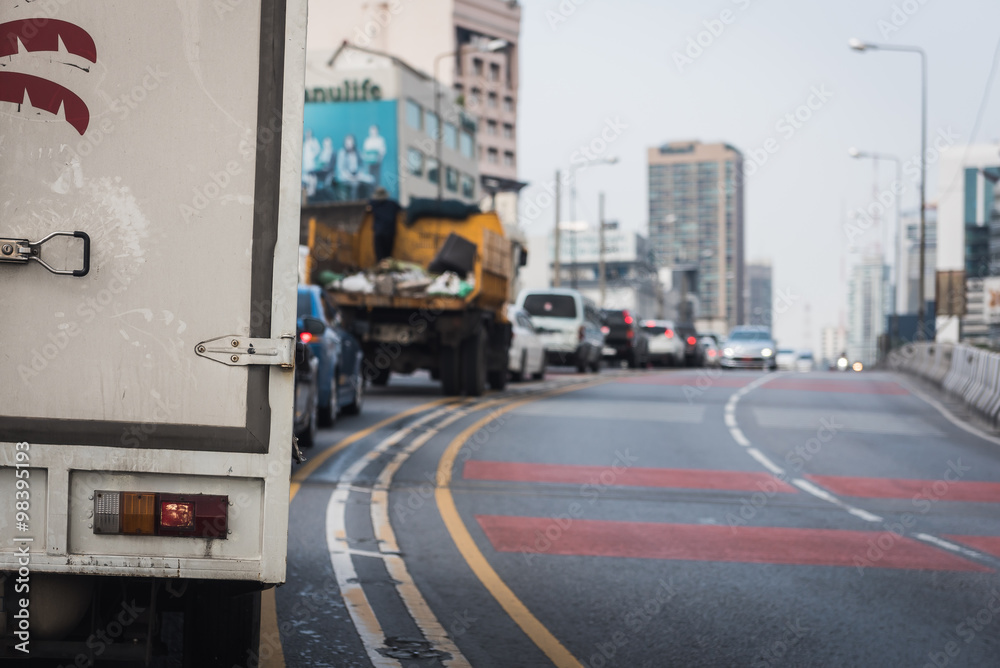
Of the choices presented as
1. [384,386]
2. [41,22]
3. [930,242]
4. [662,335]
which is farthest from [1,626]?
[930,242]

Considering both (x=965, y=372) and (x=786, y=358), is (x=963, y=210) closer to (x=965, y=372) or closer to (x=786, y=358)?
(x=786, y=358)

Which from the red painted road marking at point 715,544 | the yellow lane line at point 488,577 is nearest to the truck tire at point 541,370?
the yellow lane line at point 488,577

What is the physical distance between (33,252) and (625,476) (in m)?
9.40

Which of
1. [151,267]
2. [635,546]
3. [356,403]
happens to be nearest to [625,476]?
[635,546]

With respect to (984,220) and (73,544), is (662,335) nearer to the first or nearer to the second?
(73,544)

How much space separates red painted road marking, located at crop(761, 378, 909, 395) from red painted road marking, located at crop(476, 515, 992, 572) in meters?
17.1

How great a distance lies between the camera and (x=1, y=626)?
3.75 metres

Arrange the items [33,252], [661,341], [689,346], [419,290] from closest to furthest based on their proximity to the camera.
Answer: [33,252] < [419,290] < [661,341] < [689,346]

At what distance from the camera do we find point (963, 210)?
119 m

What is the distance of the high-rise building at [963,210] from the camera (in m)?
110

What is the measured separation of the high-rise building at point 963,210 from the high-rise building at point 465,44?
38719mm

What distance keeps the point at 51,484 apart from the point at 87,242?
0.69 metres

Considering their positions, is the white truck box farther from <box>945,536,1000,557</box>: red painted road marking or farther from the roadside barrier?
the roadside barrier

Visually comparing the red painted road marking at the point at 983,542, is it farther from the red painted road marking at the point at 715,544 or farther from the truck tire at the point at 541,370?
the truck tire at the point at 541,370
